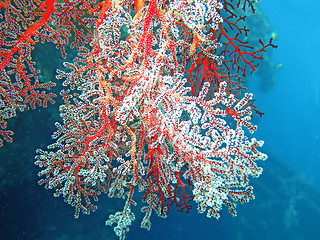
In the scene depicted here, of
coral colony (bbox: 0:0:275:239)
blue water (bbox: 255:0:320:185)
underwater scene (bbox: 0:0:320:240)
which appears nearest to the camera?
coral colony (bbox: 0:0:275:239)

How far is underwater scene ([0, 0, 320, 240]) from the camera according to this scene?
1799 mm

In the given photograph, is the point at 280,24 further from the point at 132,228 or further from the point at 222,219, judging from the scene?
the point at 132,228

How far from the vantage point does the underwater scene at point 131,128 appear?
70.8 inches

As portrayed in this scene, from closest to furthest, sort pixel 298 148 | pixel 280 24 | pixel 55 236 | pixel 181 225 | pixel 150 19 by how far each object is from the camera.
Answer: pixel 150 19
pixel 55 236
pixel 181 225
pixel 298 148
pixel 280 24

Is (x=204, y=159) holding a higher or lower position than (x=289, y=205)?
lower

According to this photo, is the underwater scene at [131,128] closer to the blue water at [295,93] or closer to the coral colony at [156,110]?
the coral colony at [156,110]

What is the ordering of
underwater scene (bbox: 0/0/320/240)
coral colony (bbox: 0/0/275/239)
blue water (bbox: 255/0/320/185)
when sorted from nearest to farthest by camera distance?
coral colony (bbox: 0/0/275/239) < underwater scene (bbox: 0/0/320/240) < blue water (bbox: 255/0/320/185)

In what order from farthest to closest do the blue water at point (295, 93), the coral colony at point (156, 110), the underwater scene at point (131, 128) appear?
the blue water at point (295, 93), the underwater scene at point (131, 128), the coral colony at point (156, 110)

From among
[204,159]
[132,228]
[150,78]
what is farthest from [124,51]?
[132,228]

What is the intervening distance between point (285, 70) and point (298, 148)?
30.0m

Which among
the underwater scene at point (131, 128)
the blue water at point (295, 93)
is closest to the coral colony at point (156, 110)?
the underwater scene at point (131, 128)

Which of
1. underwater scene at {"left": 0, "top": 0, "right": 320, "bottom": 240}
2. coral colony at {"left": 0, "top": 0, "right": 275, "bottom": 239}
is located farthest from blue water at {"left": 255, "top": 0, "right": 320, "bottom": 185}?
coral colony at {"left": 0, "top": 0, "right": 275, "bottom": 239}

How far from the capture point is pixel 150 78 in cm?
165

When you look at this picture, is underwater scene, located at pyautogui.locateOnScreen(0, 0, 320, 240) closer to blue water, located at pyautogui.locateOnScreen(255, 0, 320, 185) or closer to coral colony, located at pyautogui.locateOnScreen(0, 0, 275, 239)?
coral colony, located at pyautogui.locateOnScreen(0, 0, 275, 239)
